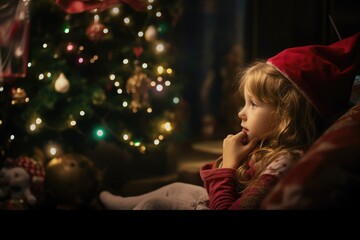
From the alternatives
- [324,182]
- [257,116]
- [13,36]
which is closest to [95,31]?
→ [13,36]

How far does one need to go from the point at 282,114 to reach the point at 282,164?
0.67 feet

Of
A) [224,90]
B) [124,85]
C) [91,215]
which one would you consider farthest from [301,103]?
[224,90]

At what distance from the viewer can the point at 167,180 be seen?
364 centimetres

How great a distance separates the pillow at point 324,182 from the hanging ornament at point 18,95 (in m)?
1.83

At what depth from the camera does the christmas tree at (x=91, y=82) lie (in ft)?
8.69

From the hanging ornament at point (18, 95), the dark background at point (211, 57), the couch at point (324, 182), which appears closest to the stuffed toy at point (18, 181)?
the hanging ornament at point (18, 95)

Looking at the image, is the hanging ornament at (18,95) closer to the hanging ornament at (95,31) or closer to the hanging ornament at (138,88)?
the hanging ornament at (95,31)

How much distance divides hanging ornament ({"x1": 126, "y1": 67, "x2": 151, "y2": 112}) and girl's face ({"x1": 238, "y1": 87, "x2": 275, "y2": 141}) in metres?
1.40

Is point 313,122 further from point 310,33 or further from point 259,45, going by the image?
point 259,45

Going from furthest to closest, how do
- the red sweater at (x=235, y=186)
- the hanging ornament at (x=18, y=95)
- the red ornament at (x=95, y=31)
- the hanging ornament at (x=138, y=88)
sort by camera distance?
the hanging ornament at (x=138, y=88), the red ornament at (x=95, y=31), the hanging ornament at (x=18, y=95), the red sweater at (x=235, y=186)

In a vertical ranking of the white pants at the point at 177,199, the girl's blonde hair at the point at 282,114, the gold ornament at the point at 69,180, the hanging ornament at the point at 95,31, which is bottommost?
the gold ornament at the point at 69,180

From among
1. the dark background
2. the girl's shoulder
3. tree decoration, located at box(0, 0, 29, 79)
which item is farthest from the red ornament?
the dark background

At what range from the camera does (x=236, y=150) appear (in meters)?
1.57

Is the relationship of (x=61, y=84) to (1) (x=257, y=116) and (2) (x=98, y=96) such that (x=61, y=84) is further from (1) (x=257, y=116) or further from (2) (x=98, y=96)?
(1) (x=257, y=116)
